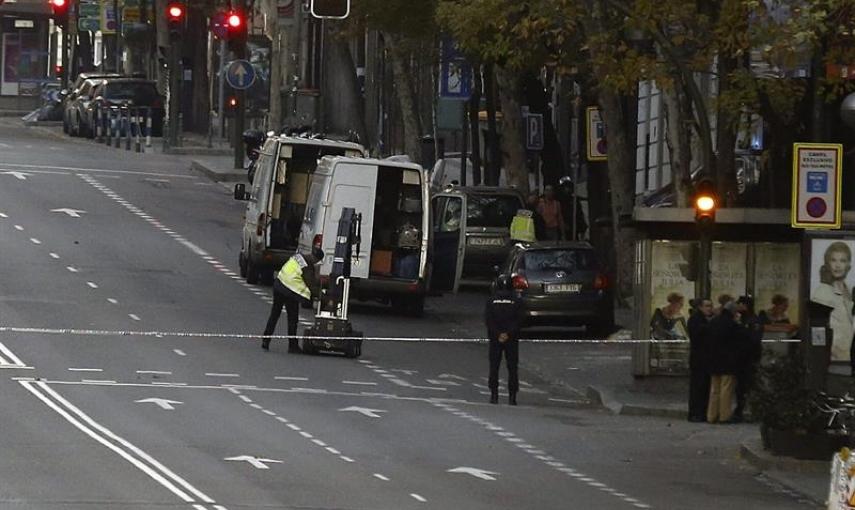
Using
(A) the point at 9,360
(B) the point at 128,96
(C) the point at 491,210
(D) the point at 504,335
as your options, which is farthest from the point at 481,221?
(B) the point at 128,96

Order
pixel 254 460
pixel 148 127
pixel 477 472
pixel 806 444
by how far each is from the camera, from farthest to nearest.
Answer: pixel 148 127 < pixel 806 444 < pixel 477 472 < pixel 254 460

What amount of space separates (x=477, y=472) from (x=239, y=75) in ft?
118

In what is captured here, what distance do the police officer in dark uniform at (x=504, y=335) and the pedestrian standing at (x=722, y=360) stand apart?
2.18 metres

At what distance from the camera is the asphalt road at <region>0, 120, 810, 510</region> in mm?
17391

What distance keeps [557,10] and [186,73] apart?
165ft

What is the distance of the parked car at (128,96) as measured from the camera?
6819 cm

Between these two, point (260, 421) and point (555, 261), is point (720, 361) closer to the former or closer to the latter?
point (260, 421)

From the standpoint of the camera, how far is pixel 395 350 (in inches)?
1164

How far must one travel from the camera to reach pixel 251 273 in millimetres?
35531

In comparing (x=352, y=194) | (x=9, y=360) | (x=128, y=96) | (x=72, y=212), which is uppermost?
(x=128, y=96)

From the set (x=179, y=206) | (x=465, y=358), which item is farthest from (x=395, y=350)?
(x=179, y=206)

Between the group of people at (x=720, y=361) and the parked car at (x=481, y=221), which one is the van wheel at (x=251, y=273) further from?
the group of people at (x=720, y=361)

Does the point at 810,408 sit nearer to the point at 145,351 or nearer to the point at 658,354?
the point at 658,354

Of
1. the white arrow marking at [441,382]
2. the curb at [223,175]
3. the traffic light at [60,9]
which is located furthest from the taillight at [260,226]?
the traffic light at [60,9]
